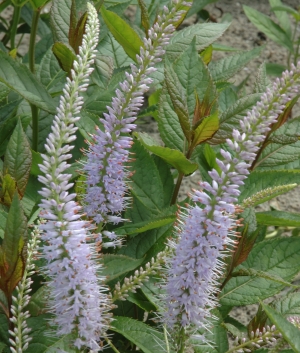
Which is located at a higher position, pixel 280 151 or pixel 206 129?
pixel 206 129

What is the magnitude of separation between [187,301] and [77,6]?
119 centimetres

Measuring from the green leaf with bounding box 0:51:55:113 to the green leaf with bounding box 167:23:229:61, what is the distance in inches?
20.3

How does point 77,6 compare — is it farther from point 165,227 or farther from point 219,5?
point 219,5

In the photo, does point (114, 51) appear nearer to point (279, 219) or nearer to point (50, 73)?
point (50, 73)

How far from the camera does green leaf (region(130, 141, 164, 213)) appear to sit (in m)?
2.04

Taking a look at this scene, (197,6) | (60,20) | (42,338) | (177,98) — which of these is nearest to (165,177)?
(177,98)

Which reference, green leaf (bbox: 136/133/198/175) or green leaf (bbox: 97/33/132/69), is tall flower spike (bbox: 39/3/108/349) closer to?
green leaf (bbox: 136/133/198/175)

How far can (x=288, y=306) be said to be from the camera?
2.02m

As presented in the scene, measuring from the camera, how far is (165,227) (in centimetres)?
195

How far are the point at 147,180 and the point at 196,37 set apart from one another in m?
0.62

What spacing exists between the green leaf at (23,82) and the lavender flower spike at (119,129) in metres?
0.45

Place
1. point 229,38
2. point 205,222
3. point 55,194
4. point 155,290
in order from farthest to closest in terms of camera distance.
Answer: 1. point 229,38
2. point 155,290
3. point 205,222
4. point 55,194

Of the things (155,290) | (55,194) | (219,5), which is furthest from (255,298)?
(219,5)

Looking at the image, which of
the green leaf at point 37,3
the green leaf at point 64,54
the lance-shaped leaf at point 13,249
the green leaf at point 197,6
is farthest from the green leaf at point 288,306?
the green leaf at point 197,6
